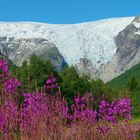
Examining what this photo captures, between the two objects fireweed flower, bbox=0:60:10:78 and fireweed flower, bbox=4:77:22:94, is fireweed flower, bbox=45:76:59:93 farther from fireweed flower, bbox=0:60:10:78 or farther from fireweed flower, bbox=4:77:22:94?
fireweed flower, bbox=0:60:10:78

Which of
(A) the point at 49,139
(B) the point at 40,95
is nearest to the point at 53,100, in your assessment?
(B) the point at 40,95

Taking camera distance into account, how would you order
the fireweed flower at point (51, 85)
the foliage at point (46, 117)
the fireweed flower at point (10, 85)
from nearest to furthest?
the foliage at point (46, 117) < the fireweed flower at point (10, 85) < the fireweed flower at point (51, 85)

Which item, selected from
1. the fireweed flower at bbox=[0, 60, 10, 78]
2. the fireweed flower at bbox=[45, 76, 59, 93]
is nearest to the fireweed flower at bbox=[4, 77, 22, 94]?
the fireweed flower at bbox=[0, 60, 10, 78]

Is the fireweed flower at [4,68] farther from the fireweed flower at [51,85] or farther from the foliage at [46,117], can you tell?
the fireweed flower at [51,85]

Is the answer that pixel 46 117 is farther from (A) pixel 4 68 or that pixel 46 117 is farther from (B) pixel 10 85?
(A) pixel 4 68

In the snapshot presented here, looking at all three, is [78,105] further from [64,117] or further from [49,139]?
[49,139]

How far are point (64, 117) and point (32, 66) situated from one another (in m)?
67.9

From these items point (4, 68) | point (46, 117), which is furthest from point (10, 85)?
point (46, 117)

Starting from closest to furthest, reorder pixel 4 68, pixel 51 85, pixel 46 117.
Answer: pixel 46 117
pixel 4 68
pixel 51 85

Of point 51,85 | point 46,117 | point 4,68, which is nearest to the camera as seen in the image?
point 46,117

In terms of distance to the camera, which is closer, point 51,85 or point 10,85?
point 10,85

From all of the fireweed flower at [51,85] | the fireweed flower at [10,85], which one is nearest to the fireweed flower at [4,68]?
the fireweed flower at [10,85]

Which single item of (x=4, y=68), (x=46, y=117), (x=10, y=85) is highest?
(x=4, y=68)

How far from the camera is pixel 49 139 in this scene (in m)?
6.67
